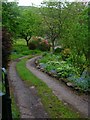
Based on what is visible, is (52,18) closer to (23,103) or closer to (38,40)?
(38,40)

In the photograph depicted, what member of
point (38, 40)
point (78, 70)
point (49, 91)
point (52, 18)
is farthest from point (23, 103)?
point (38, 40)

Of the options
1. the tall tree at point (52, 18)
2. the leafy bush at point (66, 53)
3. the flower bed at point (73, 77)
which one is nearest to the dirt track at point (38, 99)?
the flower bed at point (73, 77)

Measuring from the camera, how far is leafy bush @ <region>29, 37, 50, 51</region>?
44.8 metres

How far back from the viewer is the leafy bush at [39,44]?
147 ft

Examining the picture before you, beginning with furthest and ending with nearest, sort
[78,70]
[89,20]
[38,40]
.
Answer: [38,40], [78,70], [89,20]

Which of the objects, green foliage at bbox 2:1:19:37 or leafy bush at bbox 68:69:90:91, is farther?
green foliage at bbox 2:1:19:37

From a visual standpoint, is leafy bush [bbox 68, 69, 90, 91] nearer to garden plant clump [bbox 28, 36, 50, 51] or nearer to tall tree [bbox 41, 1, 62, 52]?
tall tree [bbox 41, 1, 62, 52]

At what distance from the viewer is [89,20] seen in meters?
12.8

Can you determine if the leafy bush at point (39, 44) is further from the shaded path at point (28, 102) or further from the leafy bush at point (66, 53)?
the shaded path at point (28, 102)

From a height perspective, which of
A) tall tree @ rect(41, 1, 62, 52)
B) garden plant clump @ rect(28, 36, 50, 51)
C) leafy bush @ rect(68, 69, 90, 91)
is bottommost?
garden plant clump @ rect(28, 36, 50, 51)

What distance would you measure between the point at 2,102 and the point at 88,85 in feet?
23.4

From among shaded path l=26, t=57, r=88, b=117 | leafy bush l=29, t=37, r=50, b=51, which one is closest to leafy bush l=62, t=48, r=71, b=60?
shaded path l=26, t=57, r=88, b=117

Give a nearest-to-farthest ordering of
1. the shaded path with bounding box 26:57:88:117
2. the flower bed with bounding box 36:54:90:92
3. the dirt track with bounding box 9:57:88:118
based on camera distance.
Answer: the dirt track with bounding box 9:57:88:118 → the shaded path with bounding box 26:57:88:117 → the flower bed with bounding box 36:54:90:92

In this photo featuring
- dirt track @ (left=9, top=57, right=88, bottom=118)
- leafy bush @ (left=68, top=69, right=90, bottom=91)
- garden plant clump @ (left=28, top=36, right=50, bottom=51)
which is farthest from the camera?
garden plant clump @ (left=28, top=36, right=50, bottom=51)
